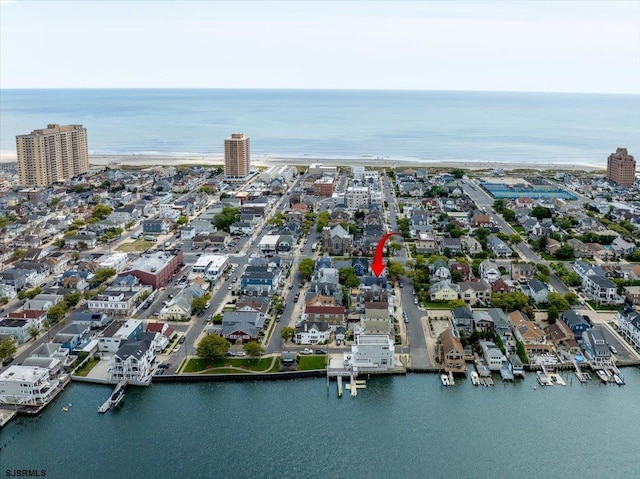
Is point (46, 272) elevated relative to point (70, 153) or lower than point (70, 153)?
lower

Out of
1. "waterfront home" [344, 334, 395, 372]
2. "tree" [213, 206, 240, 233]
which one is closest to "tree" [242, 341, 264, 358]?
"waterfront home" [344, 334, 395, 372]

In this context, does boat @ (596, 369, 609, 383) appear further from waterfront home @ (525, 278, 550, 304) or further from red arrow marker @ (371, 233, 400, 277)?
red arrow marker @ (371, 233, 400, 277)

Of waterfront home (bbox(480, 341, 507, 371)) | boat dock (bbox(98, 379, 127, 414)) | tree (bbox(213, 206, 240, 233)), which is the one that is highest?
tree (bbox(213, 206, 240, 233))

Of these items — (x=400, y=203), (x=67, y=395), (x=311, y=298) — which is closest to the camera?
(x=67, y=395)

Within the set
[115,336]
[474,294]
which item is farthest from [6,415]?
[474,294]

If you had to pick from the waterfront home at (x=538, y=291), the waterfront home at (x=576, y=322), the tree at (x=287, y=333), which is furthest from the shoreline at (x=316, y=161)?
the tree at (x=287, y=333)

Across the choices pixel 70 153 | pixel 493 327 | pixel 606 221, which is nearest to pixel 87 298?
pixel 493 327

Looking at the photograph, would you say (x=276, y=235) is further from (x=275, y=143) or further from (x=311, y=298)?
(x=275, y=143)
